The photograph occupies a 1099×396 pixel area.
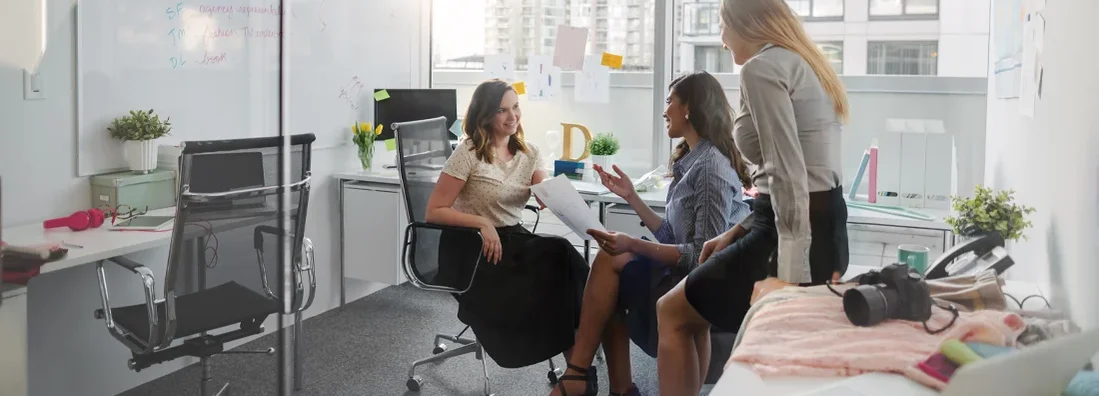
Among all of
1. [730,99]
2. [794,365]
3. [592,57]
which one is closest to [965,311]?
[794,365]

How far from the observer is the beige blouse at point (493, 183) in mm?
2523

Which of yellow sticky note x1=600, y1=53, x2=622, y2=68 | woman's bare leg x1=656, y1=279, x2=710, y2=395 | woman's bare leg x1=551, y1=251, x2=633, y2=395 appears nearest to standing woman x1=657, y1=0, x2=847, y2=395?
woman's bare leg x1=656, y1=279, x2=710, y2=395

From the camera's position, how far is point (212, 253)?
2137 mm

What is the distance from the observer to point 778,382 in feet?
4.00

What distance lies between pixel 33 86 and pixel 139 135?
1.00 feet

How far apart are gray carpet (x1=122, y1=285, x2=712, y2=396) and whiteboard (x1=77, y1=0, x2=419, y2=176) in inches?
24.8

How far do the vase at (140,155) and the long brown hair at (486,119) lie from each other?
90 centimetres

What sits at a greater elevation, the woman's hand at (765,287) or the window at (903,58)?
the window at (903,58)

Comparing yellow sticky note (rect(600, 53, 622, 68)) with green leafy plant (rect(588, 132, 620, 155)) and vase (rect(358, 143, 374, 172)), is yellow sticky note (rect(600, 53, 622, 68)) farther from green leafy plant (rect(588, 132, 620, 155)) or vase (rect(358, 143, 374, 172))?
vase (rect(358, 143, 374, 172))

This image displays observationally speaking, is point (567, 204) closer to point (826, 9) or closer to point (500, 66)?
point (826, 9)

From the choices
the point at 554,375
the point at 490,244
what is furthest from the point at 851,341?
the point at 554,375

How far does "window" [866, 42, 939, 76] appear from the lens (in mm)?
2168

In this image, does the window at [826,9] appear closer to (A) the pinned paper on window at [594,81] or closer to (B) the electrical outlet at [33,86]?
(A) the pinned paper on window at [594,81]

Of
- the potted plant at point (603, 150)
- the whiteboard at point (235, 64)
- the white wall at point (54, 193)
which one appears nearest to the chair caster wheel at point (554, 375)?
the potted plant at point (603, 150)
